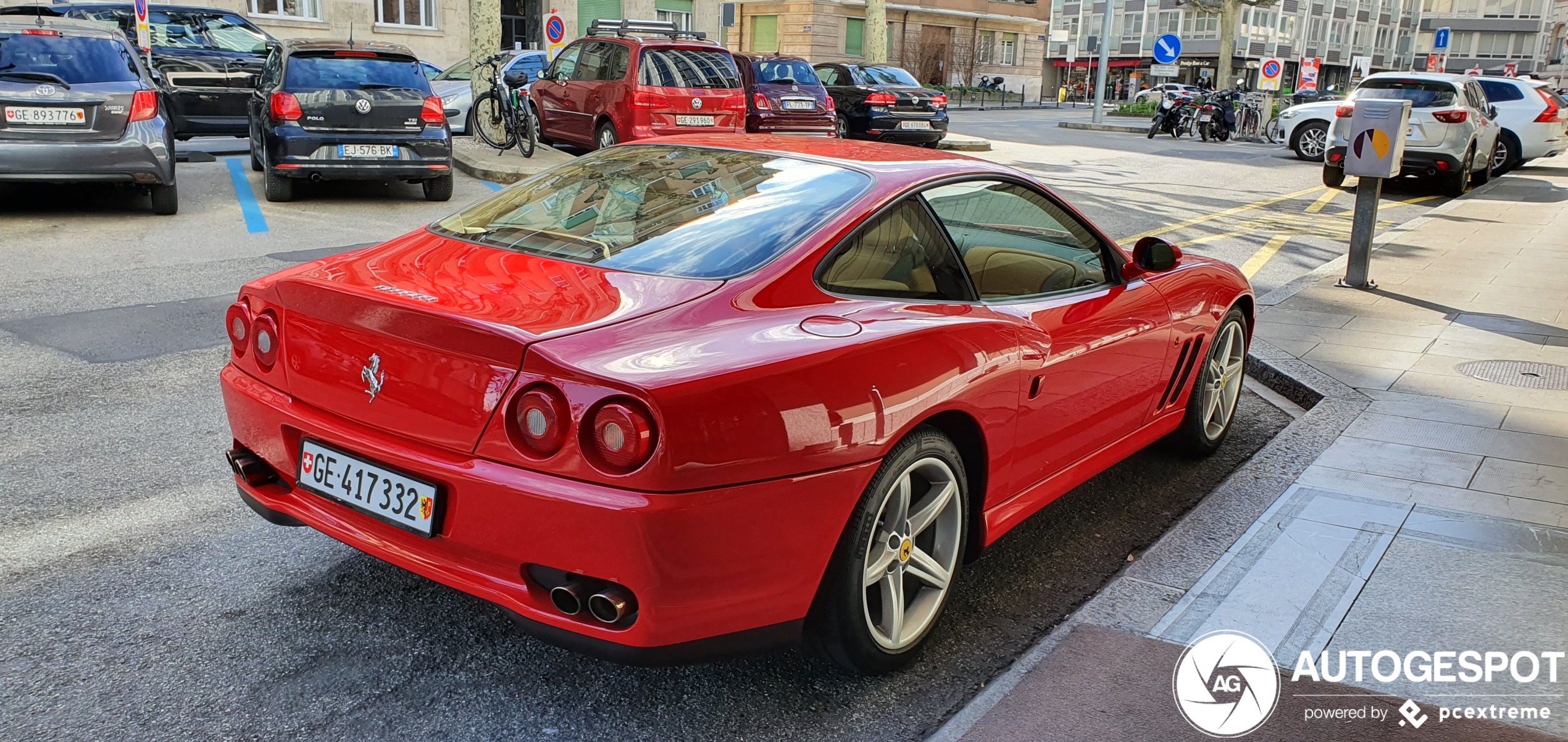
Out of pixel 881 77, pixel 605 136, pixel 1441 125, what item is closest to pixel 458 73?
pixel 605 136

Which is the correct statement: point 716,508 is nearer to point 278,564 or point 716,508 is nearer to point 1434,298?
point 278,564

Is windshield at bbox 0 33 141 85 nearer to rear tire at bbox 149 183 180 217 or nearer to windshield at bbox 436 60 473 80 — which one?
rear tire at bbox 149 183 180 217

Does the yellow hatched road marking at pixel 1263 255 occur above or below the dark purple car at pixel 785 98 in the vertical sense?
below

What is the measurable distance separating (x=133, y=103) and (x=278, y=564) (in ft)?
24.5

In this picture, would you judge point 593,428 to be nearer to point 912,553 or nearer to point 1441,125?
point 912,553

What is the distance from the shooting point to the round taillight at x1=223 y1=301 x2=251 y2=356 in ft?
10.4

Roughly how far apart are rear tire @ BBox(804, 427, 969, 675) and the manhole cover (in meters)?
4.26

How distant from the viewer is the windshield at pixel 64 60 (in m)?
9.10

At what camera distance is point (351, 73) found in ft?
35.3

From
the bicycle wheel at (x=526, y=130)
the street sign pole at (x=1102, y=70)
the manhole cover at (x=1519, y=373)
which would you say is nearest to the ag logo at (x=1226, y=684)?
the manhole cover at (x=1519, y=373)

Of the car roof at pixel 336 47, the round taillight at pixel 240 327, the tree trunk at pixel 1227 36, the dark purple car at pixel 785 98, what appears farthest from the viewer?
the tree trunk at pixel 1227 36

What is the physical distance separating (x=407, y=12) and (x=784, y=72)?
62.7 feet

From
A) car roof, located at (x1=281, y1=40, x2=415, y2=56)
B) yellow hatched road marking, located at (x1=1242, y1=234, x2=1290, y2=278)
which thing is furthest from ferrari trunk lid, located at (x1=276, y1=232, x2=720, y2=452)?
car roof, located at (x1=281, y1=40, x2=415, y2=56)

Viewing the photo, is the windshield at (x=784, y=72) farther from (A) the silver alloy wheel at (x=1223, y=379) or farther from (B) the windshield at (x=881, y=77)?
(A) the silver alloy wheel at (x=1223, y=379)
